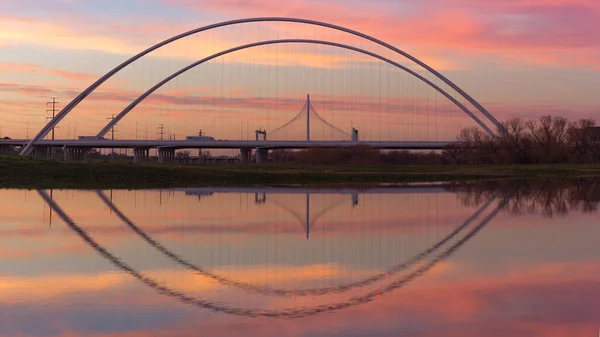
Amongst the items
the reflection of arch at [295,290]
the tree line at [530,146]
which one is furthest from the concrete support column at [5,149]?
the reflection of arch at [295,290]

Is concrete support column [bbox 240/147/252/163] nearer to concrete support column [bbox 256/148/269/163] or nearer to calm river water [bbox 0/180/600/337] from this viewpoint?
concrete support column [bbox 256/148/269/163]

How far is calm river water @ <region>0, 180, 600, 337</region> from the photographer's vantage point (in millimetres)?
10320

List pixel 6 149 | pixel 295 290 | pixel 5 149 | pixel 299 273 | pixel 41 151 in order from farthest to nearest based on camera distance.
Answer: pixel 5 149 < pixel 6 149 < pixel 41 151 < pixel 299 273 < pixel 295 290

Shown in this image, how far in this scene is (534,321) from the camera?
10375mm

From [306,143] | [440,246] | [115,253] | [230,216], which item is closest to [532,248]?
[440,246]

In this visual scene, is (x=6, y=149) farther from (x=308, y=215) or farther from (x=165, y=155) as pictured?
(x=308, y=215)

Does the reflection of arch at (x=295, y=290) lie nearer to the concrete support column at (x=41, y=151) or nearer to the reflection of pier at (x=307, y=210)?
the reflection of pier at (x=307, y=210)

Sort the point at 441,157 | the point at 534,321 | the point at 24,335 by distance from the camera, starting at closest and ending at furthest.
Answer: the point at 24,335 < the point at 534,321 < the point at 441,157

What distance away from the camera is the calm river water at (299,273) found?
10.3m

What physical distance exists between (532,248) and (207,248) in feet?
23.9

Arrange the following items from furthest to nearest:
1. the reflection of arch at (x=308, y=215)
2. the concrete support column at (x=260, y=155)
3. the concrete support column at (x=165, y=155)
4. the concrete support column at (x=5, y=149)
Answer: the concrete support column at (x=5, y=149) < the concrete support column at (x=165, y=155) < the concrete support column at (x=260, y=155) < the reflection of arch at (x=308, y=215)

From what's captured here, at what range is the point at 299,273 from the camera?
14.4 m

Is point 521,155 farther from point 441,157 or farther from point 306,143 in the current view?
point 306,143

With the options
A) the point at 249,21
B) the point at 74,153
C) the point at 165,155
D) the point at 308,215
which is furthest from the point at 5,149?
the point at 308,215
